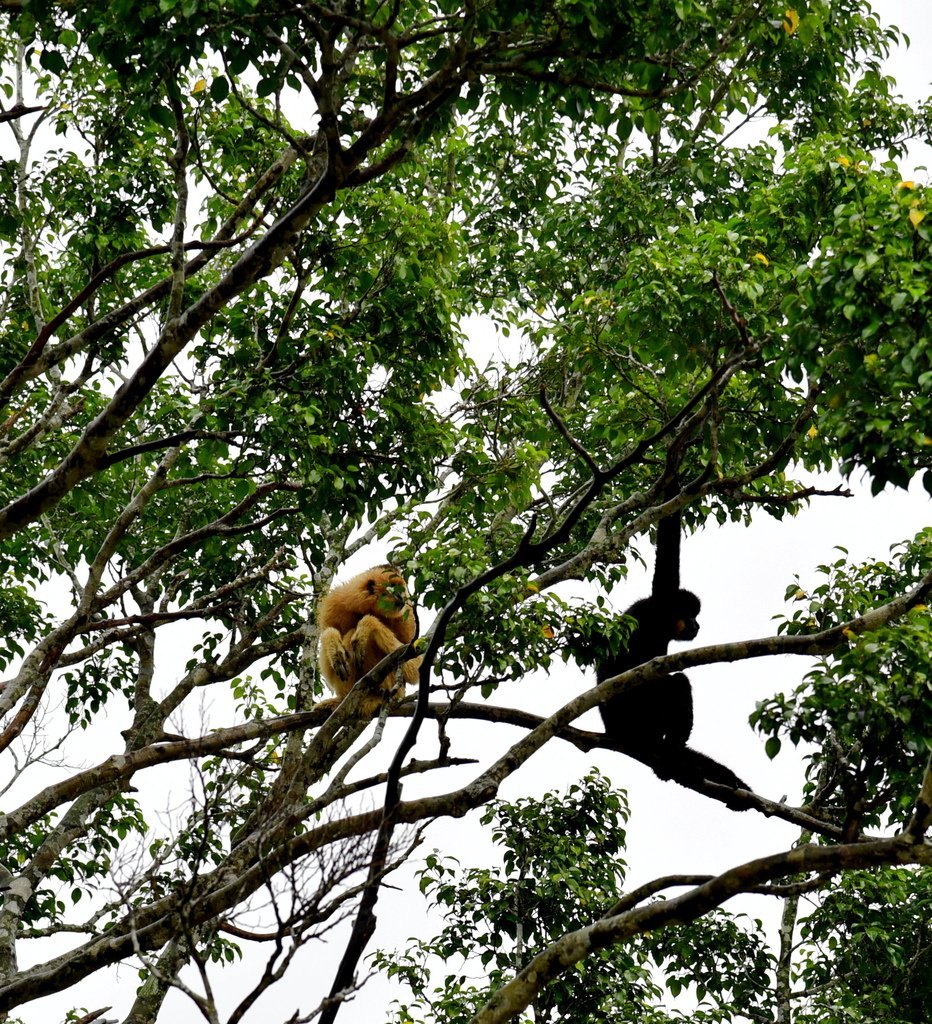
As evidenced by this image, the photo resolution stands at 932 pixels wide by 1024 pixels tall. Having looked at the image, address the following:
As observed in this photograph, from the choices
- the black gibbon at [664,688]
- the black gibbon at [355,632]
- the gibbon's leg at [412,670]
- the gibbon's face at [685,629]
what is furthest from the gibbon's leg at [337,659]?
the gibbon's face at [685,629]

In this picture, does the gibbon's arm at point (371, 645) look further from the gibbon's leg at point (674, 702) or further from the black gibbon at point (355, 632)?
the gibbon's leg at point (674, 702)

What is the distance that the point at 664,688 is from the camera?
10.4m

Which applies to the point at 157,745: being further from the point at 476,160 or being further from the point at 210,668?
the point at 476,160

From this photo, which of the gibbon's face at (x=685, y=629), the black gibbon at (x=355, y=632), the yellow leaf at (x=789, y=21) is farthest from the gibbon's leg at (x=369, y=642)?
the yellow leaf at (x=789, y=21)

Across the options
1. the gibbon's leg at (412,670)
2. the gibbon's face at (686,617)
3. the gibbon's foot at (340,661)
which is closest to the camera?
the gibbon's face at (686,617)

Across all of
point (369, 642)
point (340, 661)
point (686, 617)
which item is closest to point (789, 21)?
point (686, 617)

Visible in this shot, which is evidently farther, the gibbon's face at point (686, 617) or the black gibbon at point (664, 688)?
the gibbon's face at point (686, 617)

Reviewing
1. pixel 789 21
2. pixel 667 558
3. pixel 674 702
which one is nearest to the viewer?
pixel 789 21

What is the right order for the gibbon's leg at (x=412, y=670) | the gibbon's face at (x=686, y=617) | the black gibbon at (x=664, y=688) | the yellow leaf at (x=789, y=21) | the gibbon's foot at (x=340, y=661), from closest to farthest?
the yellow leaf at (x=789, y=21) → the black gibbon at (x=664, y=688) → the gibbon's face at (x=686, y=617) → the gibbon's leg at (x=412, y=670) → the gibbon's foot at (x=340, y=661)

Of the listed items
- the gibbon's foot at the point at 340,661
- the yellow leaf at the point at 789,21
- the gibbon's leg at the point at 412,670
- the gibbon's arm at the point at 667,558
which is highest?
the yellow leaf at the point at 789,21

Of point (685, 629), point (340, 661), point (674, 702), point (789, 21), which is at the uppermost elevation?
point (789, 21)

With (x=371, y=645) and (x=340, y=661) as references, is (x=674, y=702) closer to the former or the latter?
(x=371, y=645)

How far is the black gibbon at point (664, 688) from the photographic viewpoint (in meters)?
9.21

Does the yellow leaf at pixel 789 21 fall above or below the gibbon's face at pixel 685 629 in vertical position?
above
